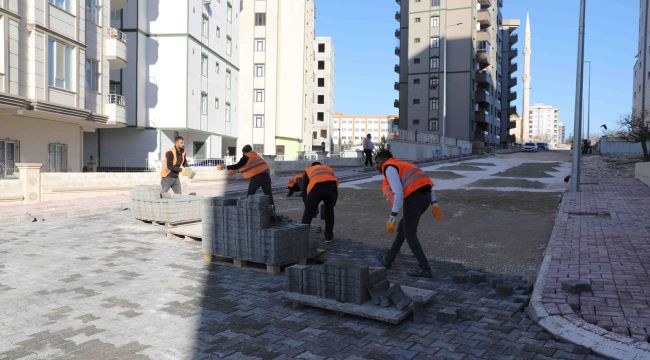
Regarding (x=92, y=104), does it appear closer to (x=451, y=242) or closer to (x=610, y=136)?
(x=451, y=242)

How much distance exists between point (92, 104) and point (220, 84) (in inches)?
619

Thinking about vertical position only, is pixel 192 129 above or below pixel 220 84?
below

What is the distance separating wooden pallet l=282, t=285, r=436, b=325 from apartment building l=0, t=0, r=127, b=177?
1750cm

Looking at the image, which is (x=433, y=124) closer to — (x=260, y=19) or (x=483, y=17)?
(x=483, y=17)

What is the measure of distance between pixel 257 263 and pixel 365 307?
2.56 m

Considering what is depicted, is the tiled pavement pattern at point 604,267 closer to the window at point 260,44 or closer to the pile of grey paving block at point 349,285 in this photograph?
the pile of grey paving block at point 349,285

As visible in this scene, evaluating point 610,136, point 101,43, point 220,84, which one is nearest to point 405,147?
point 220,84

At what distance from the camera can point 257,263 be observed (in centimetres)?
706

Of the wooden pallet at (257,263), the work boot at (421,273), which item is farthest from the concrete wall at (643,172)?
the wooden pallet at (257,263)

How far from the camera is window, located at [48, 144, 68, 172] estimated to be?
2372cm

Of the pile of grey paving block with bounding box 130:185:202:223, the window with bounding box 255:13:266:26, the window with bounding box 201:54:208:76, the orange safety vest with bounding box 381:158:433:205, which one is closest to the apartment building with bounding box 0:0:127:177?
the window with bounding box 201:54:208:76

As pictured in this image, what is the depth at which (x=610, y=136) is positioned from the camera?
57.2m

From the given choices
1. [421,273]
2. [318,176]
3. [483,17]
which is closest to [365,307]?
[421,273]

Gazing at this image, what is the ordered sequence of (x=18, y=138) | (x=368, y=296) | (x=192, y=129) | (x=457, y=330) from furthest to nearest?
(x=192, y=129) < (x=18, y=138) < (x=368, y=296) < (x=457, y=330)
